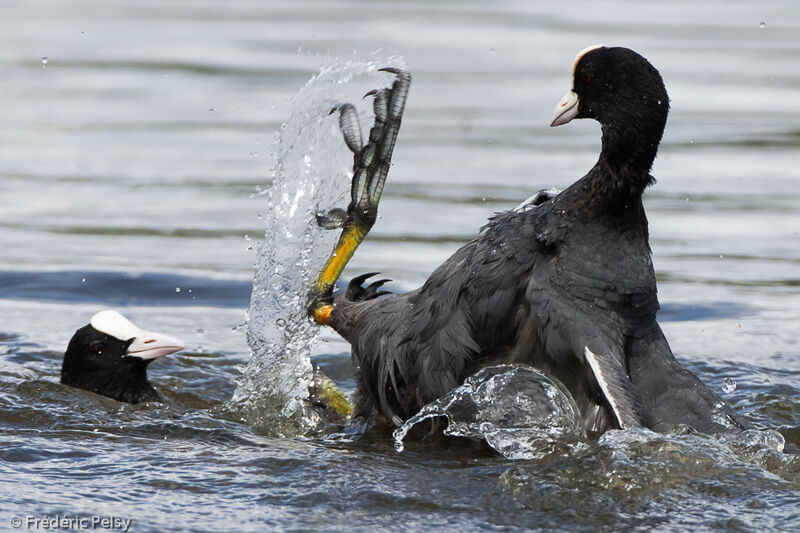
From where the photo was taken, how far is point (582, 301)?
432cm

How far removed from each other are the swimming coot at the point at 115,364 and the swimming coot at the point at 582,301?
113 cm

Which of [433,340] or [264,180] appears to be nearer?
[433,340]

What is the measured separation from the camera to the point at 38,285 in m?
6.98

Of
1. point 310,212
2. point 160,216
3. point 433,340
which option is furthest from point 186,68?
point 433,340

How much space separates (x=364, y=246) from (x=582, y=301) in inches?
139

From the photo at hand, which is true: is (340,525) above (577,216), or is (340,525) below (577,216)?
below

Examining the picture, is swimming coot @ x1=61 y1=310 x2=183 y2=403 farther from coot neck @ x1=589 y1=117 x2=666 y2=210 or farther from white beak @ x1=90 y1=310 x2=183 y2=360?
coot neck @ x1=589 y1=117 x2=666 y2=210

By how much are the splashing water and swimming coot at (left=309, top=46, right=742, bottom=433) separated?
22.9 inches

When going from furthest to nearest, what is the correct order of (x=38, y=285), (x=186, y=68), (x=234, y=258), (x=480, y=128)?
(x=186, y=68) → (x=480, y=128) → (x=234, y=258) → (x=38, y=285)

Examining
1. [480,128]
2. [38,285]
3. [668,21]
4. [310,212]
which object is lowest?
[38,285]

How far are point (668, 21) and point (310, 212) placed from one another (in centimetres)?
972

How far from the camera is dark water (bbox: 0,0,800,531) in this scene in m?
3.90

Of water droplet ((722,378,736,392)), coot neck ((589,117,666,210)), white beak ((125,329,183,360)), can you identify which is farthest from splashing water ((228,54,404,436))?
water droplet ((722,378,736,392))

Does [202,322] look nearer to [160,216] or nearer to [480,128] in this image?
[160,216]
